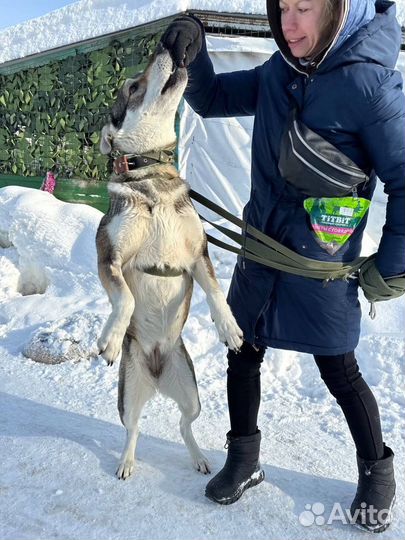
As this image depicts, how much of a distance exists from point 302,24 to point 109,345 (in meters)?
1.46

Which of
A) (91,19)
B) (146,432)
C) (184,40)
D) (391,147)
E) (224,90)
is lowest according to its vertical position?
(146,432)

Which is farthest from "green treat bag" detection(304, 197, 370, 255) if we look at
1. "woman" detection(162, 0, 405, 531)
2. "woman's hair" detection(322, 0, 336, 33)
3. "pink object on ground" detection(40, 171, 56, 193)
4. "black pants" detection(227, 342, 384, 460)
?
"pink object on ground" detection(40, 171, 56, 193)

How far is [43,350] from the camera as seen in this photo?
3711 mm

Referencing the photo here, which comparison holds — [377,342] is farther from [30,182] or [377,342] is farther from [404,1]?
[30,182]

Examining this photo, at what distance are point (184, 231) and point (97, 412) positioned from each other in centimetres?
147

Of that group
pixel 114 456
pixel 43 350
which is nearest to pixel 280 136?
pixel 114 456

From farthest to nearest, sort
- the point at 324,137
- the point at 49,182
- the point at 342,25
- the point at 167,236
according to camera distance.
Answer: the point at 49,182 < the point at 167,236 < the point at 324,137 < the point at 342,25

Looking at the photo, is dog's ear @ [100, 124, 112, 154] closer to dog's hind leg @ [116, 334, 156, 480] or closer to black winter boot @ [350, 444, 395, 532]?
dog's hind leg @ [116, 334, 156, 480]

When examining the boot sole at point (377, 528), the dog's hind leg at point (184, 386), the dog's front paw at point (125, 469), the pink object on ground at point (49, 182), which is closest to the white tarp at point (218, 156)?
the pink object on ground at point (49, 182)

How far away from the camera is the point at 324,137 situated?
71.2 inches

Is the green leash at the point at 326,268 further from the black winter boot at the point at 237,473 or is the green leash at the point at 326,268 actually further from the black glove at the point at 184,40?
the black winter boot at the point at 237,473

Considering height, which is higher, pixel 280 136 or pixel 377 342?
pixel 280 136

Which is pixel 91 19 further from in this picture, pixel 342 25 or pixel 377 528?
pixel 377 528

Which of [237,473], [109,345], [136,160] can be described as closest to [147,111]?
[136,160]
